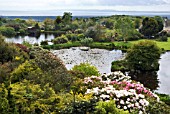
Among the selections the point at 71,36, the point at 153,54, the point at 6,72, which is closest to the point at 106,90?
the point at 6,72

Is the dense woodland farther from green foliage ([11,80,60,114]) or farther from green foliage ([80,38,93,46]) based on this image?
green foliage ([80,38,93,46])

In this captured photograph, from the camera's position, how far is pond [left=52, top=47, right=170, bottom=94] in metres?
27.8

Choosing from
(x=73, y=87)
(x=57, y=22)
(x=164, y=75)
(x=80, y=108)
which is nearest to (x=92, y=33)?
(x=164, y=75)

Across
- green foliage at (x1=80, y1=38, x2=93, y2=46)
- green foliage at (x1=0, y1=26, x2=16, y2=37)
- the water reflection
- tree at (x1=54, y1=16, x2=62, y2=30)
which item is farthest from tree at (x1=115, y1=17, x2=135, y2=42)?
green foliage at (x1=0, y1=26, x2=16, y2=37)

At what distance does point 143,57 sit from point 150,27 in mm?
33690

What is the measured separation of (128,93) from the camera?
38.6 feet

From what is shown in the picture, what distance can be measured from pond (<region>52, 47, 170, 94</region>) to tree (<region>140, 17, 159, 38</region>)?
1926 centimetres

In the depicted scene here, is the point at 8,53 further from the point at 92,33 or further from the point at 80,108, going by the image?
the point at 92,33

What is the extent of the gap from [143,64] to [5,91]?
81.0 ft

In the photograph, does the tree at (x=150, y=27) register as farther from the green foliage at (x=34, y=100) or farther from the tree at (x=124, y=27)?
the green foliage at (x=34, y=100)

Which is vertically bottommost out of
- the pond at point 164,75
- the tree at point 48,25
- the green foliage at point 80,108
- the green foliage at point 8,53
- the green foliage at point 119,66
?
the pond at point 164,75

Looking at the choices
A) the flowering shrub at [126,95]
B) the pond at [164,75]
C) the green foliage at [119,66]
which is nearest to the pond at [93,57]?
the green foliage at [119,66]

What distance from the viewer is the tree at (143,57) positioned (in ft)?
107

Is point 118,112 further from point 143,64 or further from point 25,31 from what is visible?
→ point 25,31
